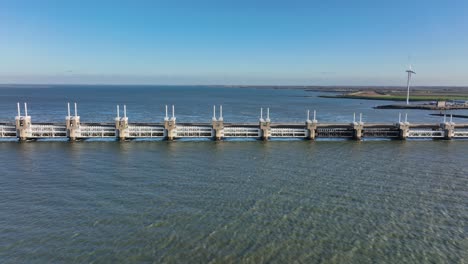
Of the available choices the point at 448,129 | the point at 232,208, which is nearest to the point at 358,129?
the point at 448,129

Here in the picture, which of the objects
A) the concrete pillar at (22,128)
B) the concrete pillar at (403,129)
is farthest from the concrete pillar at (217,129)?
the concrete pillar at (403,129)

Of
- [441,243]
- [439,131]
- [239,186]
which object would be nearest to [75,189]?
[239,186]

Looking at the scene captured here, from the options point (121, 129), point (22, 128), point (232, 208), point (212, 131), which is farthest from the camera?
point (212, 131)

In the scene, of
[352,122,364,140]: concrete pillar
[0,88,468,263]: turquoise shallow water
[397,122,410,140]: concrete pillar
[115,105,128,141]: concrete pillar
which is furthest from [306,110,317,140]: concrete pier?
[115,105,128,141]: concrete pillar

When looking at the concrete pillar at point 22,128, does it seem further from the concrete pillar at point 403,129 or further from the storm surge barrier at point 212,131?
the concrete pillar at point 403,129

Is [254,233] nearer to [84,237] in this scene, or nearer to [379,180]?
[84,237]

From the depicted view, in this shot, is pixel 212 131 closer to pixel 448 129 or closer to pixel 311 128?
pixel 311 128
